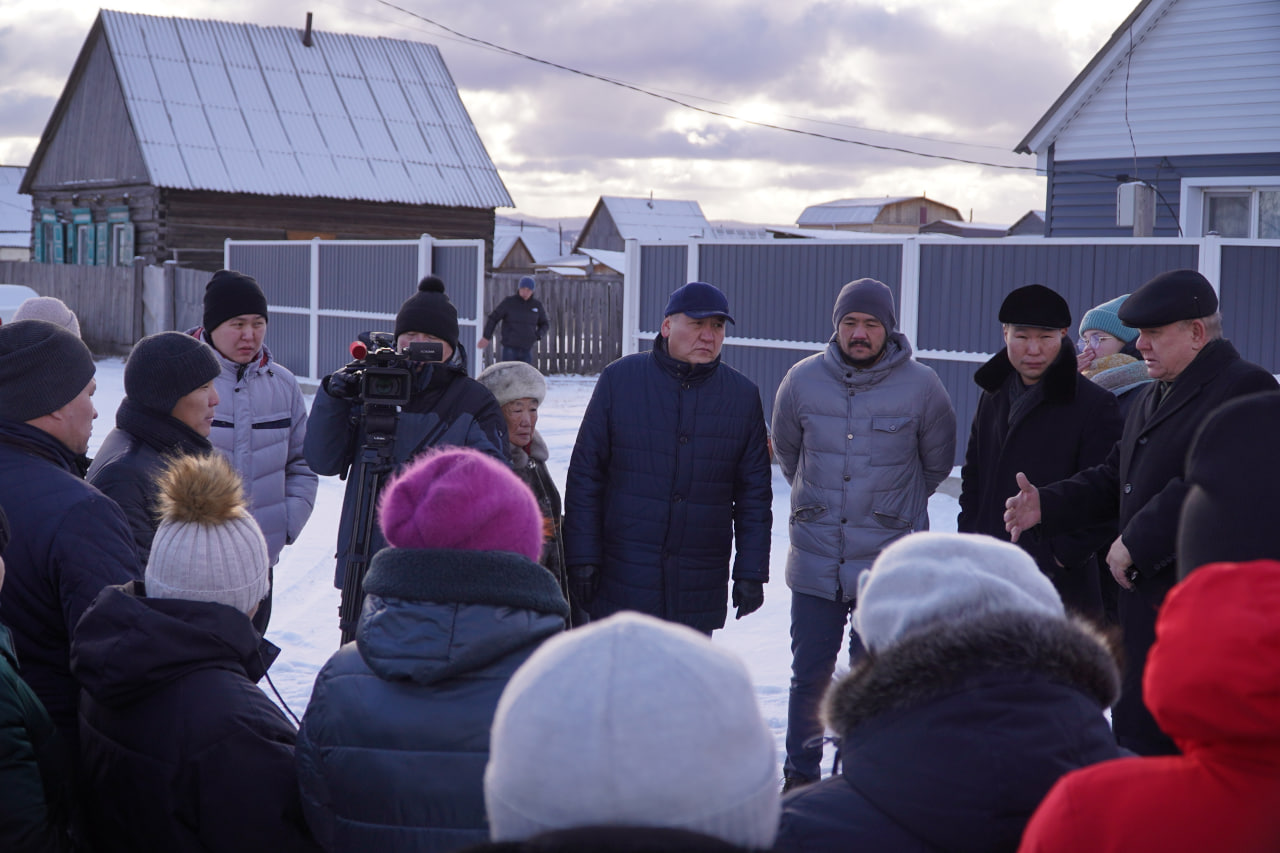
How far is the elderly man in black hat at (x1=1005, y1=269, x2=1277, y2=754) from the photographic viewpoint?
3.17 meters

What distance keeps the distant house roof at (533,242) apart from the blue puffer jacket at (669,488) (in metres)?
65.3

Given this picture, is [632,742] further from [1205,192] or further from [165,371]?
[1205,192]

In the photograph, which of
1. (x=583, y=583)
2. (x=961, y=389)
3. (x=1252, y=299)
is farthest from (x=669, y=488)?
(x=1252, y=299)

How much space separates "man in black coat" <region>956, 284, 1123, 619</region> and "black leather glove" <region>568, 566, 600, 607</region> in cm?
139

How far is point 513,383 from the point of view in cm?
416

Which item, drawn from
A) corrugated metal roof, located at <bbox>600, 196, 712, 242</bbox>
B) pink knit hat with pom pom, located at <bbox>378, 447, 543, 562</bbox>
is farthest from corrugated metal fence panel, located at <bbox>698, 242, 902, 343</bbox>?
corrugated metal roof, located at <bbox>600, 196, 712, 242</bbox>

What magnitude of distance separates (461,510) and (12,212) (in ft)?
201

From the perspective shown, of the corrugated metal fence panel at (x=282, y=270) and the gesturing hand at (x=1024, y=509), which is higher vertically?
the corrugated metal fence panel at (x=282, y=270)

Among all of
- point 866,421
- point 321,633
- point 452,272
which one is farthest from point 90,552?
point 452,272

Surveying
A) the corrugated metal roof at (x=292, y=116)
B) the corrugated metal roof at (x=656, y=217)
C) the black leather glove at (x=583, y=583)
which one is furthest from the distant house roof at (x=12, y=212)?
the black leather glove at (x=583, y=583)

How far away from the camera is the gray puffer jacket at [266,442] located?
13.8 feet

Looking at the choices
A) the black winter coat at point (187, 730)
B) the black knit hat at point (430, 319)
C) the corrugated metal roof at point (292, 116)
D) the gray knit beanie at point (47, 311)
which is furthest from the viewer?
the corrugated metal roof at point (292, 116)

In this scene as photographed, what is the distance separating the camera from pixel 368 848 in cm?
187

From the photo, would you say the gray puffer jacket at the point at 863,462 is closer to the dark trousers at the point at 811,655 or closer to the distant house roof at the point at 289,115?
the dark trousers at the point at 811,655
